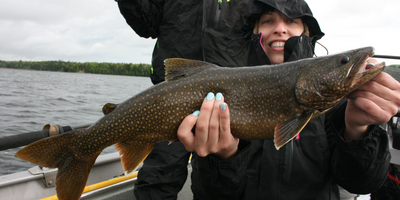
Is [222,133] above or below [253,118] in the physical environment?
below

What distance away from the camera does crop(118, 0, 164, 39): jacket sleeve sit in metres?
3.73

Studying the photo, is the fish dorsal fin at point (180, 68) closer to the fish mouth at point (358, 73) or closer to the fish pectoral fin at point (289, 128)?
the fish pectoral fin at point (289, 128)

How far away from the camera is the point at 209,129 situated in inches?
87.0

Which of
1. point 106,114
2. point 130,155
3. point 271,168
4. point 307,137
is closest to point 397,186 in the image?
point 307,137

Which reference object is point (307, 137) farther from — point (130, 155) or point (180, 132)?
point (130, 155)

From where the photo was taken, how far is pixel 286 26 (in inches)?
118

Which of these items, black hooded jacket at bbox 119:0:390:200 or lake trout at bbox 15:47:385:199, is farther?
black hooded jacket at bbox 119:0:390:200

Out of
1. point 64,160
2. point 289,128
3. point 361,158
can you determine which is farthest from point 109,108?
point 361,158

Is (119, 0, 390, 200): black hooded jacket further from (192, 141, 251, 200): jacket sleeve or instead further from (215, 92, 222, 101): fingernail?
(215, 92, 222, 101): fingernail

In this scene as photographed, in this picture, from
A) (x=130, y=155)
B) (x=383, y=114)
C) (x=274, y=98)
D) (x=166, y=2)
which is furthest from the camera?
(x=166, y=2)

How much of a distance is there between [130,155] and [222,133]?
35.6 inches

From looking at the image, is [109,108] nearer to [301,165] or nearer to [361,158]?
[301,165]

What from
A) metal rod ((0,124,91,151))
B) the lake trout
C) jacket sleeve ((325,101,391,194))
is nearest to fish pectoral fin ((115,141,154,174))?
the lake trout

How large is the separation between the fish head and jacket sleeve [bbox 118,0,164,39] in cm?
271
